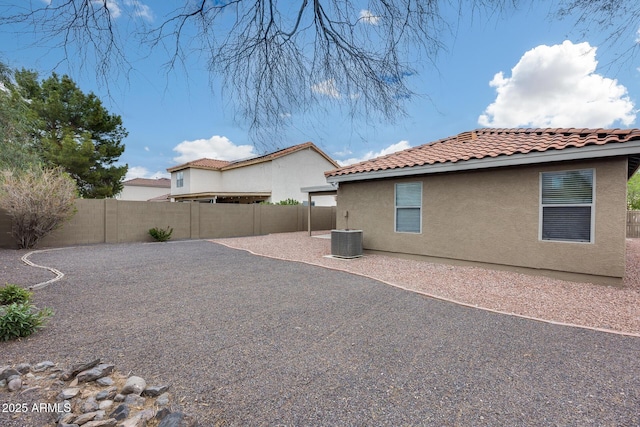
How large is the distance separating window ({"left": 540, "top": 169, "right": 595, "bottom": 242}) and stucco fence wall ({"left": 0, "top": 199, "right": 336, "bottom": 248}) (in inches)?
583

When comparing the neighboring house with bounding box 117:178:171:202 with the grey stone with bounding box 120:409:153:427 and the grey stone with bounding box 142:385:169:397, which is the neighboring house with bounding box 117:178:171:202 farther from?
the grey stone with bounding box 120:409:153:427

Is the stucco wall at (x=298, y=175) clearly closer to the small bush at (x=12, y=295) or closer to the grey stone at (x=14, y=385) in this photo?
the small bush at (x=12, y=295)

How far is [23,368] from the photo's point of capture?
2682 mm

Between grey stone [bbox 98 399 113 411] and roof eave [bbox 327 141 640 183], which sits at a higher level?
roof eave [bbox 327 141 640 183]

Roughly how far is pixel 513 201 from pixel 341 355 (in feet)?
20.2

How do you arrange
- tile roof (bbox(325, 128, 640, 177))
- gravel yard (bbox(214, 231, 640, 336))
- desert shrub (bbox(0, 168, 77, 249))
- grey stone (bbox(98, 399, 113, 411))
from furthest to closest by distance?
desert shrub (bbox(0, 168, 77, 249))
tile roof (bbox(325, 128, 640, 177))
gravel yard (bbox(214, 231, 640, 336))
grey stone (bbox(98, 399, 113, 411))


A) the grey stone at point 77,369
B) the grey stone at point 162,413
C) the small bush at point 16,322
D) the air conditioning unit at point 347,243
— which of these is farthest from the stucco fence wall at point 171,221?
the grey stone at point 162,413

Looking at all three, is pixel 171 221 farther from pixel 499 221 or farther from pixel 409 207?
pixel 499 221

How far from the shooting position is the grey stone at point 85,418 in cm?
204

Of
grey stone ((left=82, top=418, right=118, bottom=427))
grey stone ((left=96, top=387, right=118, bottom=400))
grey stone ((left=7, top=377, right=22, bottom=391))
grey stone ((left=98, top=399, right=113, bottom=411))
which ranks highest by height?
grey stone ((left=7, top=377, right=22, bottom=391))

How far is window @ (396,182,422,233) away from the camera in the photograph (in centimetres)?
892

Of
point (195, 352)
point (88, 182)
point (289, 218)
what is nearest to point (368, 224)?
point (195, 352)

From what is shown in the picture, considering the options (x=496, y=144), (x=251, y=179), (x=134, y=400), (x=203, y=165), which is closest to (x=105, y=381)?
(x=134, y=400)

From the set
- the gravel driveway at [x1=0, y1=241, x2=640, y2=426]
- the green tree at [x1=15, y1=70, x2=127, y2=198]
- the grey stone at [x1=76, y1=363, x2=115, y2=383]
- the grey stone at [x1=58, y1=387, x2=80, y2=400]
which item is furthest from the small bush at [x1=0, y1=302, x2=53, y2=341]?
the green tree at [x1=15, y1=70, x2=127, y2=198]
